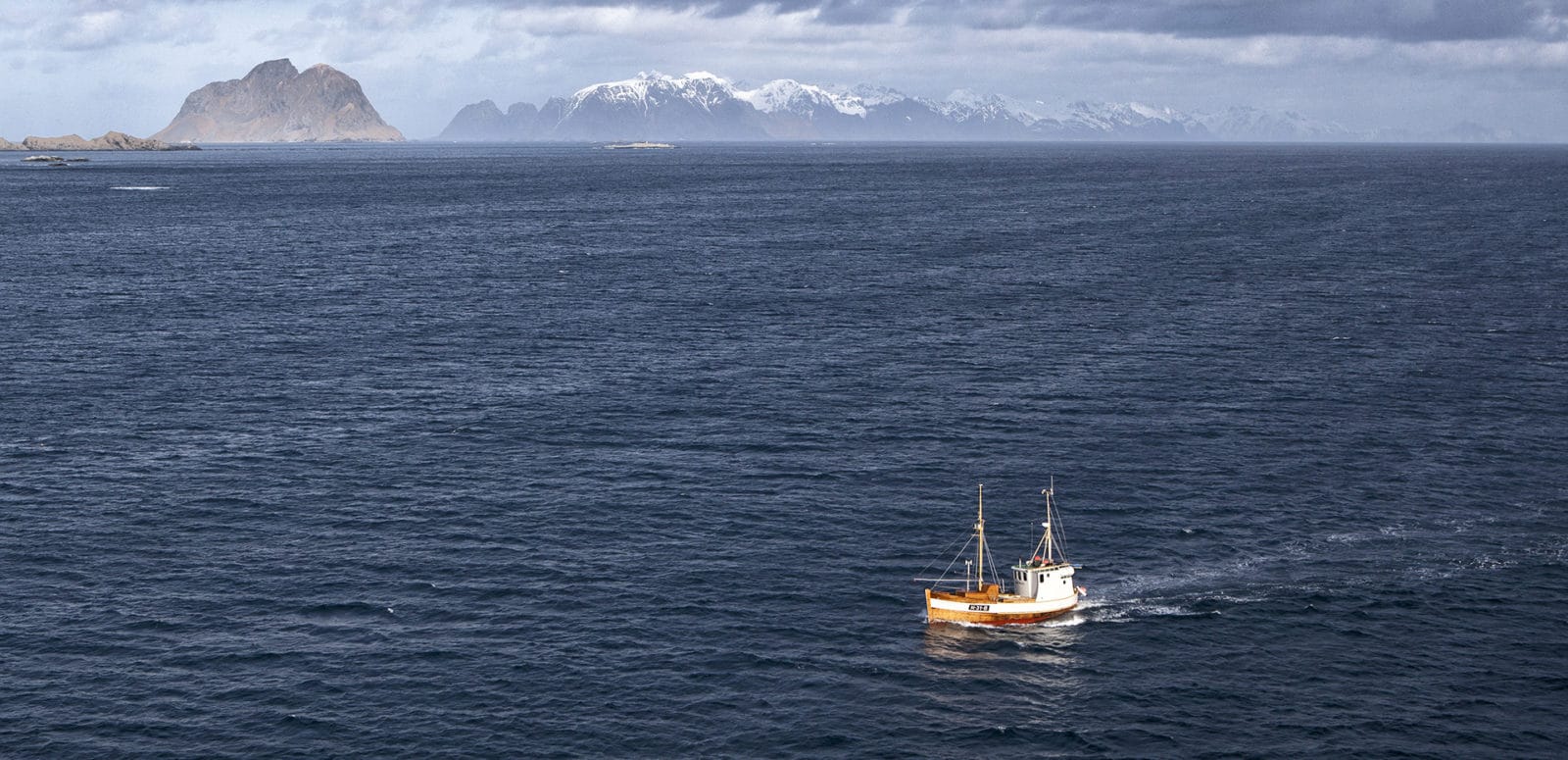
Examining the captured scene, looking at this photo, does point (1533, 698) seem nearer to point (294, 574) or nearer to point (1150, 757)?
point (1150, 757)

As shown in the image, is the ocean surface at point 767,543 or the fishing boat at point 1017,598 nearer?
the ocean surface at point 767,543

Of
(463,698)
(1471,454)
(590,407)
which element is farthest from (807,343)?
(463,698)

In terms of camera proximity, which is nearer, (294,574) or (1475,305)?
(294,574)

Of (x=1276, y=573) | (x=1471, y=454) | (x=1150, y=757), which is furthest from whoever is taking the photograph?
(x=1471, y=454)

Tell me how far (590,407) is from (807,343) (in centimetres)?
3870

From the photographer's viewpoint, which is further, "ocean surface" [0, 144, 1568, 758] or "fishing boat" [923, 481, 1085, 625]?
"fishing boat" [923, 481, 1085, 625]

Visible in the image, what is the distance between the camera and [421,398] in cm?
14038

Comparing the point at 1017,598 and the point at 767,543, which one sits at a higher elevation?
the point at 767,543

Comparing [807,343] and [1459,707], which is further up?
[807,343]

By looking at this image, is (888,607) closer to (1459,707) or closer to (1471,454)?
(1459,707)

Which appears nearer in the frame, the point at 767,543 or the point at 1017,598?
the point at 1017,598

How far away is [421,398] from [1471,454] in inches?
3873

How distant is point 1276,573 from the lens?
95500mm

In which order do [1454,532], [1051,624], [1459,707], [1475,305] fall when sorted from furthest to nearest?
[1475,305]
[1454,532]
[1051,624]
[1459,707]
